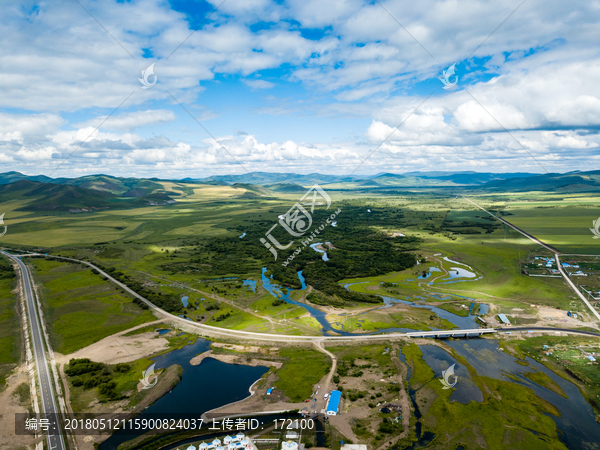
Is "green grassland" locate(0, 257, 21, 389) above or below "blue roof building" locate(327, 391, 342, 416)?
above

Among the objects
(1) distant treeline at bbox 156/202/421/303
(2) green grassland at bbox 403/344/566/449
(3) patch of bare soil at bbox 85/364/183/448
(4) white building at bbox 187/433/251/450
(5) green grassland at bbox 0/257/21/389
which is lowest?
(2) green grassland at bbox 403/344/566/449

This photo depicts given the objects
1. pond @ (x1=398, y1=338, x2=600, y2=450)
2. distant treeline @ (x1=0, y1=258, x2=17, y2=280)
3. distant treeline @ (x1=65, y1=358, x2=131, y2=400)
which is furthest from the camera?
distant treeline @ (x1=0, y1=258, x2=17, y2=280)

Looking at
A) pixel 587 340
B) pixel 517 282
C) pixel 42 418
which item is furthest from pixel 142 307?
pixel 517 282

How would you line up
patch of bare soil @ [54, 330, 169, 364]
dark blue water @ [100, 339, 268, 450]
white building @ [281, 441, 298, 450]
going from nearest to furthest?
white building @ [281, 441, 298, 450]
dark blue water @ [100, 339, 268, 450]
patch of bare soil @ [54, 330, 169, 364]

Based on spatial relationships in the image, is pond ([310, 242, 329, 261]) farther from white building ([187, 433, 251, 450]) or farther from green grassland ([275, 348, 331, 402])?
white building ([187, 433, 251, 450])

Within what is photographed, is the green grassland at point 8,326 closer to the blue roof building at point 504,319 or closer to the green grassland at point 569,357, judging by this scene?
the green grassland at point 569,357

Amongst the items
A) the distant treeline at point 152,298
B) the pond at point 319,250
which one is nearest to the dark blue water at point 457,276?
the pond at point 319,250

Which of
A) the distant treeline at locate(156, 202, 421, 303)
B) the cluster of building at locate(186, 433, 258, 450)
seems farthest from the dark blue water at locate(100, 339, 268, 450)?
the distant treeline at locate(156, 202, 421, 303)

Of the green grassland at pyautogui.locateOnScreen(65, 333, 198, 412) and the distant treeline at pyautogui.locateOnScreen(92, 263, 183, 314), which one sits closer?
the green grassland at pyautogui.locateOnScreen(65, 333, 198, 412)
